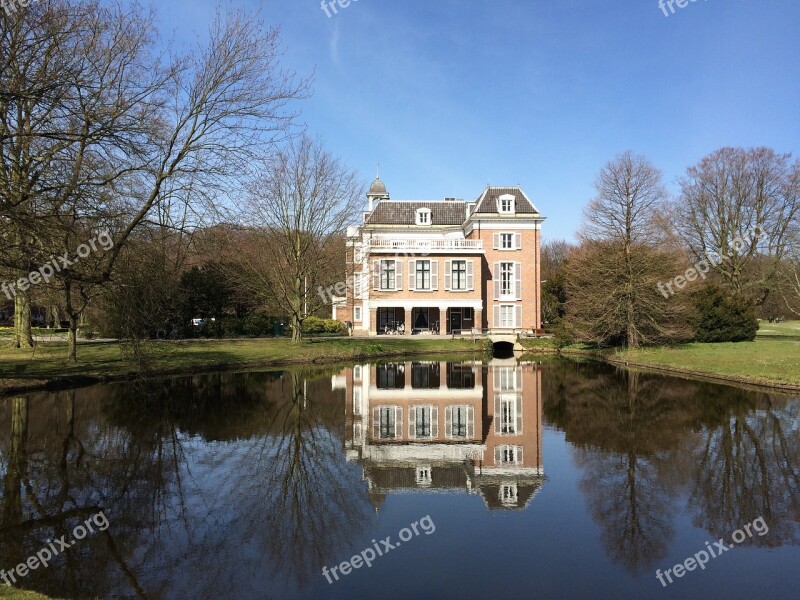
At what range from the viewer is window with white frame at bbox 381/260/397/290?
36812 mm

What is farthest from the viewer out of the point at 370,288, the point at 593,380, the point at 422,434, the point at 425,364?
the point at 370,288

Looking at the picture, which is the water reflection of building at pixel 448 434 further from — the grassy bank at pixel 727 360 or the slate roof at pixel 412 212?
the slate roof at pixel 412 212

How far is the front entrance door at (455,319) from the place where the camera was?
3927cm

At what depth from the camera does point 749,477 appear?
7.89 m

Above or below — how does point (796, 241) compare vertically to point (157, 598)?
above

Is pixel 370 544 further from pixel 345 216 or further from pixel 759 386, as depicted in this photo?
pixel 345 216

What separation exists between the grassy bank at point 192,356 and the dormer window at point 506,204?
11.3 m

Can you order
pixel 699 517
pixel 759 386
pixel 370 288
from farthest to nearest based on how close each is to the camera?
pixel 370 288
pixel 759 386
pixel 699 517

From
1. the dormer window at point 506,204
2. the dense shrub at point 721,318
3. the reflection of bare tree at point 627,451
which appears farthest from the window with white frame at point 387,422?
the dormer window at point 506,204

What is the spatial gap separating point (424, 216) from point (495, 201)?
5.90 m

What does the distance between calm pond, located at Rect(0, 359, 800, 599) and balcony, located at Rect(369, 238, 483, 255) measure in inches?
924

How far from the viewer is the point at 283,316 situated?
38.4 meters

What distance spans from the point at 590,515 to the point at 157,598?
15.9 ft

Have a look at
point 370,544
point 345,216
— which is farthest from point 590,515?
point 345,216
